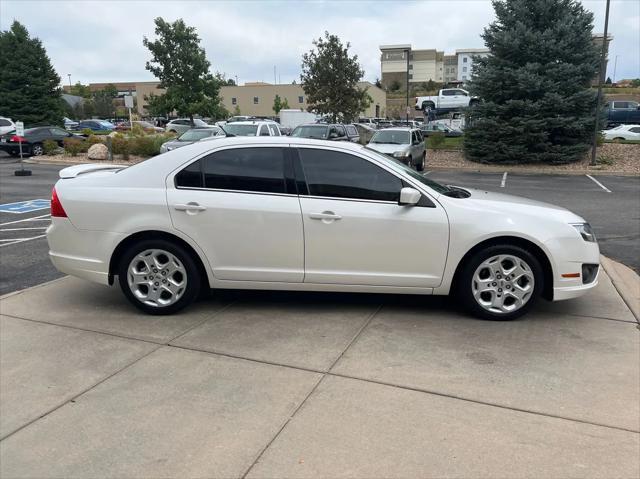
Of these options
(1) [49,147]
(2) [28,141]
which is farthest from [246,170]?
(2) [28,141]

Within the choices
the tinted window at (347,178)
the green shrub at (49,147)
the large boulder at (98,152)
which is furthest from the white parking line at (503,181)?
the green shrub at (49,147)

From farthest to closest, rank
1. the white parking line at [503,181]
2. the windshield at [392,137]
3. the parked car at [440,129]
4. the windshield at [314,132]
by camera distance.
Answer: the parked car at [440,129]
the windshield at [314,132]
the windshield at [392,137]
the white parking line at [503,181]

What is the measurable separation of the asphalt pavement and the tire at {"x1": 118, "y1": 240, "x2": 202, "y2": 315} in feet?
6.06

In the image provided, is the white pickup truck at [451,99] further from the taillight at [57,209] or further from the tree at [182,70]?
the taillight at [57,209]

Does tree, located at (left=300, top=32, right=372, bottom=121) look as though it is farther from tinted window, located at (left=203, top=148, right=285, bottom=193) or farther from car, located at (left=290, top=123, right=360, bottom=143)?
tinted window, located at (left=203, top=148, right=285, bottom=193)

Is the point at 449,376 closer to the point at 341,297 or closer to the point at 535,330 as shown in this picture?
the point at 535,330

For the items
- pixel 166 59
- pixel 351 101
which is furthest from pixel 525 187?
pixel 166 59

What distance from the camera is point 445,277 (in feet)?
15.7

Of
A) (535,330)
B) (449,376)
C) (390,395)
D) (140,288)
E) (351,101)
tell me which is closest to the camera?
(390,395)

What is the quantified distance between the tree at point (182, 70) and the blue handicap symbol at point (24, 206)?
77.7ft

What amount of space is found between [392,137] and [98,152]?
41.1 ft

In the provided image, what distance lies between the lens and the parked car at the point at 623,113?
37.0 metres

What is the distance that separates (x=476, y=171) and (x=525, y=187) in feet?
17.0

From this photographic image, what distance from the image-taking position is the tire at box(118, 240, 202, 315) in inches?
192
